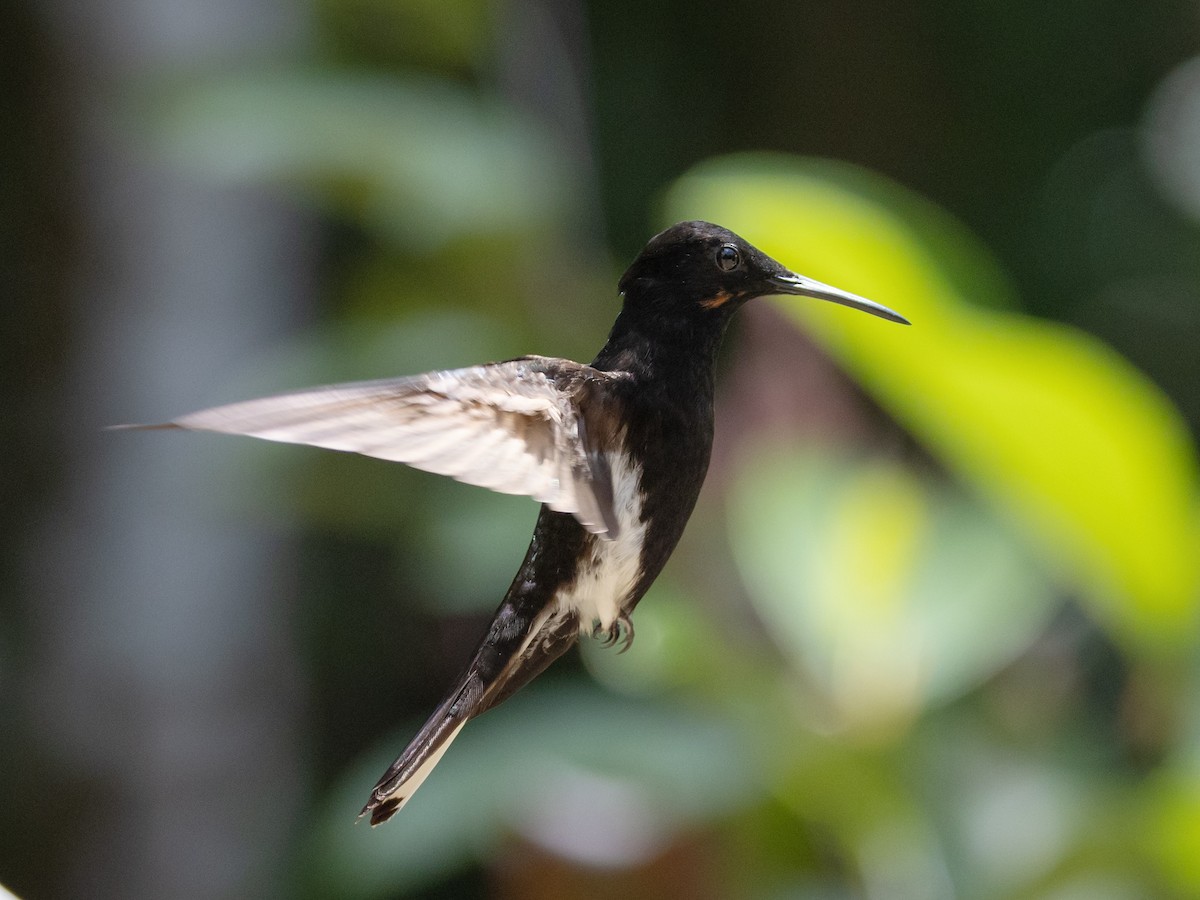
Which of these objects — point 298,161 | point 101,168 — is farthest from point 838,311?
point 101,168

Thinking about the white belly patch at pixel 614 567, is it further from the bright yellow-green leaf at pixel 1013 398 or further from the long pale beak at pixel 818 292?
the bright yellow-green leaf at pixel 1013 398

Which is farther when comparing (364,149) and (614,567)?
(364,149)

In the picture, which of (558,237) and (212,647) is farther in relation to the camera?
(212,647)

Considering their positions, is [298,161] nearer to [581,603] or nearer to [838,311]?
[838,311]

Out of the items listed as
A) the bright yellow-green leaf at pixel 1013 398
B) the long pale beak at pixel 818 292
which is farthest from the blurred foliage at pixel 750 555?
the long pale beak at pixel 818 292

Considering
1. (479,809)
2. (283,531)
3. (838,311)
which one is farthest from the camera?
(283,531)

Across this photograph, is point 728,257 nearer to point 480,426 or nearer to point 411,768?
point 480,426

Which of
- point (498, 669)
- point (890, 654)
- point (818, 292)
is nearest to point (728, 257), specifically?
point (818, 292)
